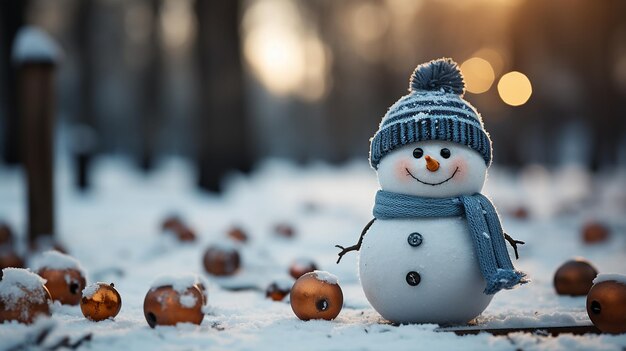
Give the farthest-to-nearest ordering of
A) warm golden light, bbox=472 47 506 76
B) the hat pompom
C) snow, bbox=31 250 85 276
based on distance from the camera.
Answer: warm golden light, bbox=472 47 506 76
snow, bbox=31 250 85 276
the hat pompom

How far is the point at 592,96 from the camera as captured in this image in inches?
875

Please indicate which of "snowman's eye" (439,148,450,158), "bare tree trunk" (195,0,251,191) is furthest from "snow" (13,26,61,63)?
"bare tree trunk" (195,0,251,191)

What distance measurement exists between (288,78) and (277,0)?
47.6 ft

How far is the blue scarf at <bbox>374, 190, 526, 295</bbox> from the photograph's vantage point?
344 cm

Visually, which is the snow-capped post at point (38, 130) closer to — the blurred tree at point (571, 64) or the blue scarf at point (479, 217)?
the blue scarf at point (479, 217)

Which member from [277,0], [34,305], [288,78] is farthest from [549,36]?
[34,305]

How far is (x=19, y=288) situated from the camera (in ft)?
10.9

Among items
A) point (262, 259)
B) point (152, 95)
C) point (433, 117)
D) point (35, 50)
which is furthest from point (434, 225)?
point (152, 95)

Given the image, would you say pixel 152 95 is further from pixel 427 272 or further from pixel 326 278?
pixel 427 272

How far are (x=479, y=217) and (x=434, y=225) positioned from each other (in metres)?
0.25

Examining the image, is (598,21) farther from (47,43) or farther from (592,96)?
(47,43)

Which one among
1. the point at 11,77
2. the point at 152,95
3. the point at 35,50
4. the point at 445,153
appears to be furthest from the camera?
the point at 152,95

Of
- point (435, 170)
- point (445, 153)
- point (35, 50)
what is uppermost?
point (35, 50)

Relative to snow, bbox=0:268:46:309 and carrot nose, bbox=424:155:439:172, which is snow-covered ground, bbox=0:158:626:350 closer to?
snow, bbox=0:268:46:309
